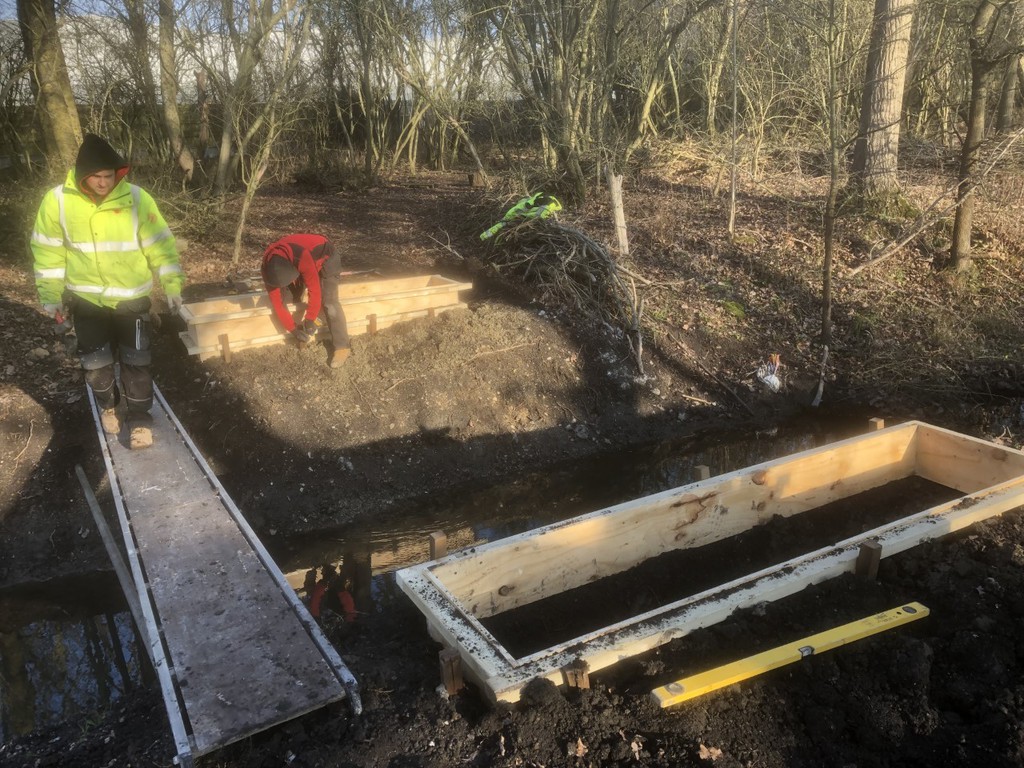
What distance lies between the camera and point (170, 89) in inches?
418

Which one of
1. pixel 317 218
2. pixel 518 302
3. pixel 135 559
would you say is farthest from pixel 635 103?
pixel 135 559

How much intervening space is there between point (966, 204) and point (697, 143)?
5.74 m

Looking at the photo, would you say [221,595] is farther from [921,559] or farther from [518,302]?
[518,302]

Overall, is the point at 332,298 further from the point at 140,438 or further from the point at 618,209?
the point at 618,209

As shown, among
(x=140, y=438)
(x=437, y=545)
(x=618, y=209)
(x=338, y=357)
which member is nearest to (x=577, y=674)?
(x=437, y=545)

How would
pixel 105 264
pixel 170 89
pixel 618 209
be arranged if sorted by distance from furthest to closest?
1. pixel 170 89
2. pixel 618 209
3. pixel 105 264

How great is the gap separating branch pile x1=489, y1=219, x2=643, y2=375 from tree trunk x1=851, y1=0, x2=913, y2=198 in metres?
4.17

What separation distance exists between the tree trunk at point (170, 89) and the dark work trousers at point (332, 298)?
4696 millimetres

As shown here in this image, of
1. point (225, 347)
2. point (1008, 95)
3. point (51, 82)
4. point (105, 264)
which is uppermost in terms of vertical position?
point (1008, 95)

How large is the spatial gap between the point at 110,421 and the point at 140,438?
1.14 ft

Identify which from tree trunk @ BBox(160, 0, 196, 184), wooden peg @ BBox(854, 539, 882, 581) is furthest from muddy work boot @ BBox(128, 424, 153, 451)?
tree trunk @ BBox(160, 0, 196, 184)

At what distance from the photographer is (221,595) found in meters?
3.72

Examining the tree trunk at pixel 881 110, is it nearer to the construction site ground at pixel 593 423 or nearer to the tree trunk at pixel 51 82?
the construction site ground at pixel 593 423

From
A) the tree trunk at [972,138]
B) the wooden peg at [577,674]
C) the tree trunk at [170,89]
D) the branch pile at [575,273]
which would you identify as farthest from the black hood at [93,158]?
the tree trunk at [972,138]
